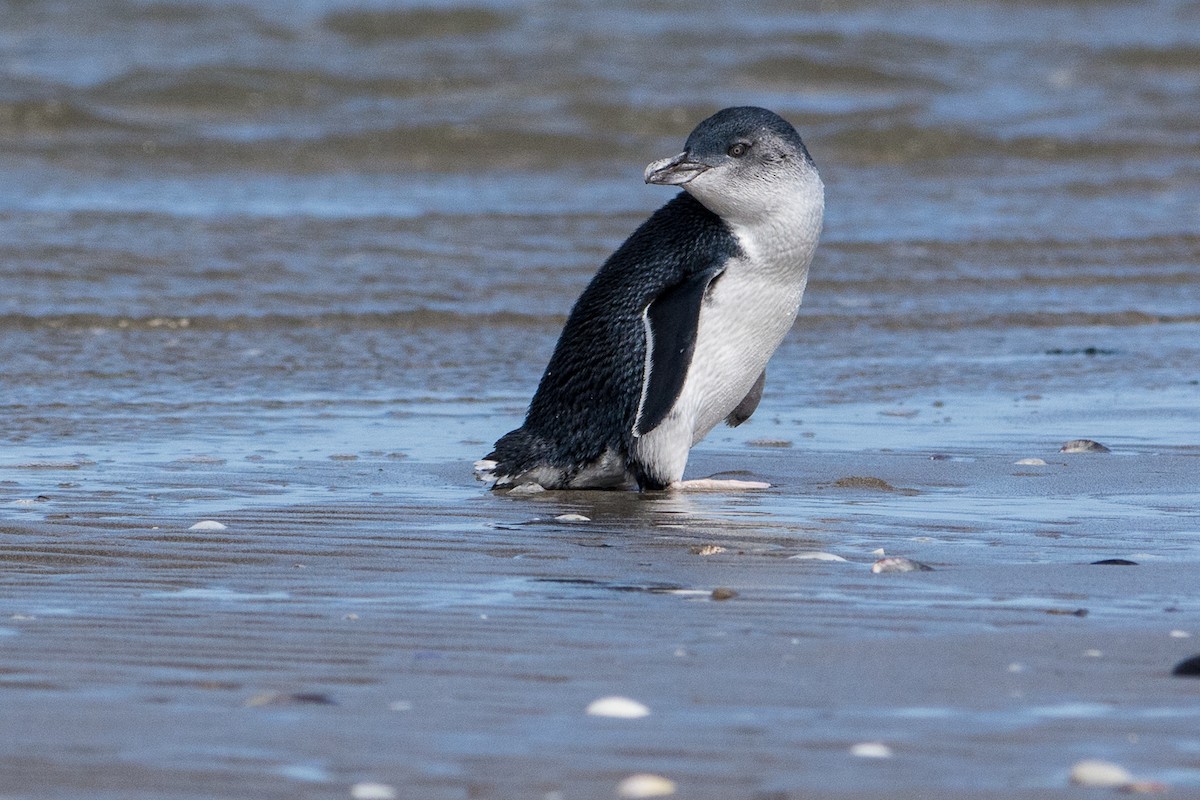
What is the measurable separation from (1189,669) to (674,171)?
95.5 inches

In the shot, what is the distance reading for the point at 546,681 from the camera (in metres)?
2.98

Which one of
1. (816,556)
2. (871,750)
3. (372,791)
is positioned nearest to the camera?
(372,791)

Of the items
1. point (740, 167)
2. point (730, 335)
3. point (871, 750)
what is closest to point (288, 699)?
point (871, 750)

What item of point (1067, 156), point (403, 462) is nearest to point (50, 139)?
point (1067, 156)

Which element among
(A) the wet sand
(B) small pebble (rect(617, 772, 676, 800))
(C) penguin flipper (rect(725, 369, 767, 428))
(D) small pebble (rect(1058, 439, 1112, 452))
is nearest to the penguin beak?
(C) penguin flipper (rect(725, 369, 767, 428))

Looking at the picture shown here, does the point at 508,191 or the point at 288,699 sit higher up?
the point at 508,191

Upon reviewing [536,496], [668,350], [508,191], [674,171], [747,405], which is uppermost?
[674,171]

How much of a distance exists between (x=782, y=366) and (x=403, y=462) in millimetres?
2525

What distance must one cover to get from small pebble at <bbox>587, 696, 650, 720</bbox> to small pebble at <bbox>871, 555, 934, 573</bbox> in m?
1.17

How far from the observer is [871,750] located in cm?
260

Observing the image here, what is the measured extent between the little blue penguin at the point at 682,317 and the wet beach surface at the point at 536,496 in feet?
0.54

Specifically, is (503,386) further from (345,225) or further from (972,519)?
(345,225)

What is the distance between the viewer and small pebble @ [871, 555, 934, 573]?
3875mm

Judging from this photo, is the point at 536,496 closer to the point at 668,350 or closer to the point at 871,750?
the point at 668,350
